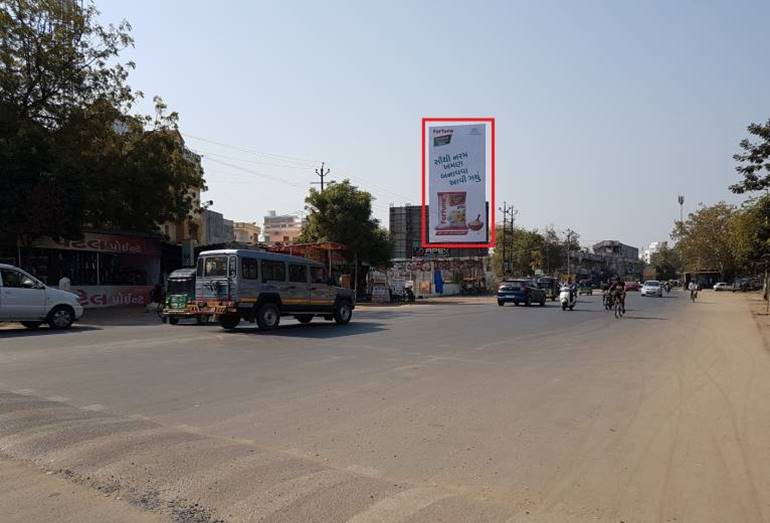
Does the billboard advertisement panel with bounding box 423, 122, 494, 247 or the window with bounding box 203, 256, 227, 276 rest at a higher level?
the billboard advertisement panel with bounding box 423, 122, 494, 247

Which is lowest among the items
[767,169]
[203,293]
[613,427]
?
[613,427]

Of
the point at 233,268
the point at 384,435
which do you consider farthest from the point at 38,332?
the point at 384,435

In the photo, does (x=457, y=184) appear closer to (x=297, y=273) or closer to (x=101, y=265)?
(x=101, y=265)

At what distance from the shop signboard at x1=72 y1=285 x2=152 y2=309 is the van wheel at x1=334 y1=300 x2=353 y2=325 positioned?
15.2 m

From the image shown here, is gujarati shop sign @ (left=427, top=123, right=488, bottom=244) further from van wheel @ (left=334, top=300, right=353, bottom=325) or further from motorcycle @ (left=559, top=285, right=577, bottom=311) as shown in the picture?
van wheel @ (left=334, top=300, right=353, bottom=325)

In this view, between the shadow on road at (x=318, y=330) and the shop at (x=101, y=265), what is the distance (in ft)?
46.5

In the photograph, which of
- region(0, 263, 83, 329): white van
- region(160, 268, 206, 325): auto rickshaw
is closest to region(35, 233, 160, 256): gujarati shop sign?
region(0, 263, 83, 329): white van

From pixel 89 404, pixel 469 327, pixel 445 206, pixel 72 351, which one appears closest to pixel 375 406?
pixel 89 404

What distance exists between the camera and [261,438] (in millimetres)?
6410

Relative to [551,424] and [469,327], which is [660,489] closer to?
[551,424]

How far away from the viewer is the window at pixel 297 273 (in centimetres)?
1917

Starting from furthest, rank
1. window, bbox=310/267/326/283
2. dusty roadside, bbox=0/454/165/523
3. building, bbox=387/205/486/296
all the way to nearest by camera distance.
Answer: building, bbox=387/205/486/296
window, bbox=310/267/326/283
dusty roadside, bbox=0/454/165/523

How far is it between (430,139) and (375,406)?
41.2 meters

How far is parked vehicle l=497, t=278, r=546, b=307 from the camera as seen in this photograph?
→ 37.6 metres
